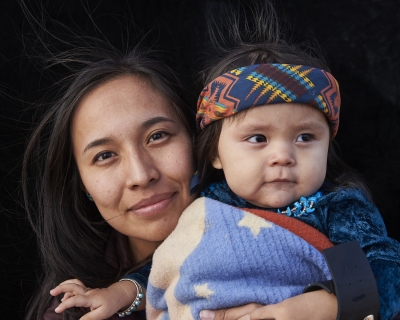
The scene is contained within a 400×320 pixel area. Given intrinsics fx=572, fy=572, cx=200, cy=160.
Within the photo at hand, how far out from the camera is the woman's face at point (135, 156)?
2.22 metres

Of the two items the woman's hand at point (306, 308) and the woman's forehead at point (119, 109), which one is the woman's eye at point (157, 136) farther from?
the woman's hand at point (306, 308)

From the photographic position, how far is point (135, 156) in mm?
2195

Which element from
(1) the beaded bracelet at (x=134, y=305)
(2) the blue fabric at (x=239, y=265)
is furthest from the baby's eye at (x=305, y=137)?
(1) the beaded bracelet at (x=134, y=305)

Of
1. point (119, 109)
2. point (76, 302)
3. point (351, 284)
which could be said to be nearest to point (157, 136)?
point (119, 109)

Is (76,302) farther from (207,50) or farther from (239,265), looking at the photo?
(207,50)

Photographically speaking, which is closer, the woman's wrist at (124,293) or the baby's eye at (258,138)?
the baby's eye at (258,138)

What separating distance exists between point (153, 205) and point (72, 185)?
1.82 ft

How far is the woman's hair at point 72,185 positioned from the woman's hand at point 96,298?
275mm

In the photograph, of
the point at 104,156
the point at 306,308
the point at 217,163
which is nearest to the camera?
the point at 306,308

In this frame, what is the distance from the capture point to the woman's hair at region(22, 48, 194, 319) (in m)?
2.42

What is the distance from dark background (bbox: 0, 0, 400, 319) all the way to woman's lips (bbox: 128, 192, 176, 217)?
68 cm

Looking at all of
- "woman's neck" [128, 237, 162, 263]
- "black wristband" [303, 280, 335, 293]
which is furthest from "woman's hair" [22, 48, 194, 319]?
"black wristband" [303, 280, 335, 293]

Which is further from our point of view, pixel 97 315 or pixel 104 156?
pixel 104 156

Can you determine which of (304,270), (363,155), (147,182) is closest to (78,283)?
(147,182)
